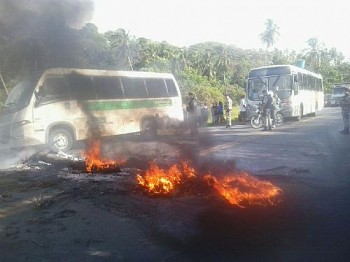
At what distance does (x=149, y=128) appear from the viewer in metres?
15.1

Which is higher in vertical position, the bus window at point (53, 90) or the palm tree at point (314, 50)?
the palm tree at point (314, 50)

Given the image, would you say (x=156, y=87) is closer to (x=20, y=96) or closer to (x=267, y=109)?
(x=267, y=109)

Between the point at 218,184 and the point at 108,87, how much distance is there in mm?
7950

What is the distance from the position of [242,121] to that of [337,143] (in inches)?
444

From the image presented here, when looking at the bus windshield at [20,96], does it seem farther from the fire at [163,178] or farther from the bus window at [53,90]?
the fire at [163,178]

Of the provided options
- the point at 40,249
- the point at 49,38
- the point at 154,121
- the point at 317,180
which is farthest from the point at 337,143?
the point at 40,249

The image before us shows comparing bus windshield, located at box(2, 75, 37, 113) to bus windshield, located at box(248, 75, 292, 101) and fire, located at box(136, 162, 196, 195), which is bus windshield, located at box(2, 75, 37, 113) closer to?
fire, located at box(136, 162, 196, 195)

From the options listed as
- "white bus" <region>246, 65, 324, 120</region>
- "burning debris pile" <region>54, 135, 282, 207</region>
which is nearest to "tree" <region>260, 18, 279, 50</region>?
"white bus" <region>246, 65, 324, 120</region>

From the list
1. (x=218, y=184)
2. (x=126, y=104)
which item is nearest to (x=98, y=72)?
(x=126, y=104)

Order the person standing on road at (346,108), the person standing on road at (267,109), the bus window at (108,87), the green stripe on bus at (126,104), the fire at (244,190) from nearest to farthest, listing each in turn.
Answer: the fire at (244,190) < the green stripe on bus at (126,104) < the bus window at (108,87) < the person standing on road at (346,108) < the person standing on road at (267,109)

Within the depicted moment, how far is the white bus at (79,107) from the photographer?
10664 mm

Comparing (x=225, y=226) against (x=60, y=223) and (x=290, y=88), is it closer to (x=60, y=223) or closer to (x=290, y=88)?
(x=60, y=223)

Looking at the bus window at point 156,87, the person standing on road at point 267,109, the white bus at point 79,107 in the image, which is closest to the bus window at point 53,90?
the white bus at point 79,107

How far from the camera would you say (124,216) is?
5.11m
